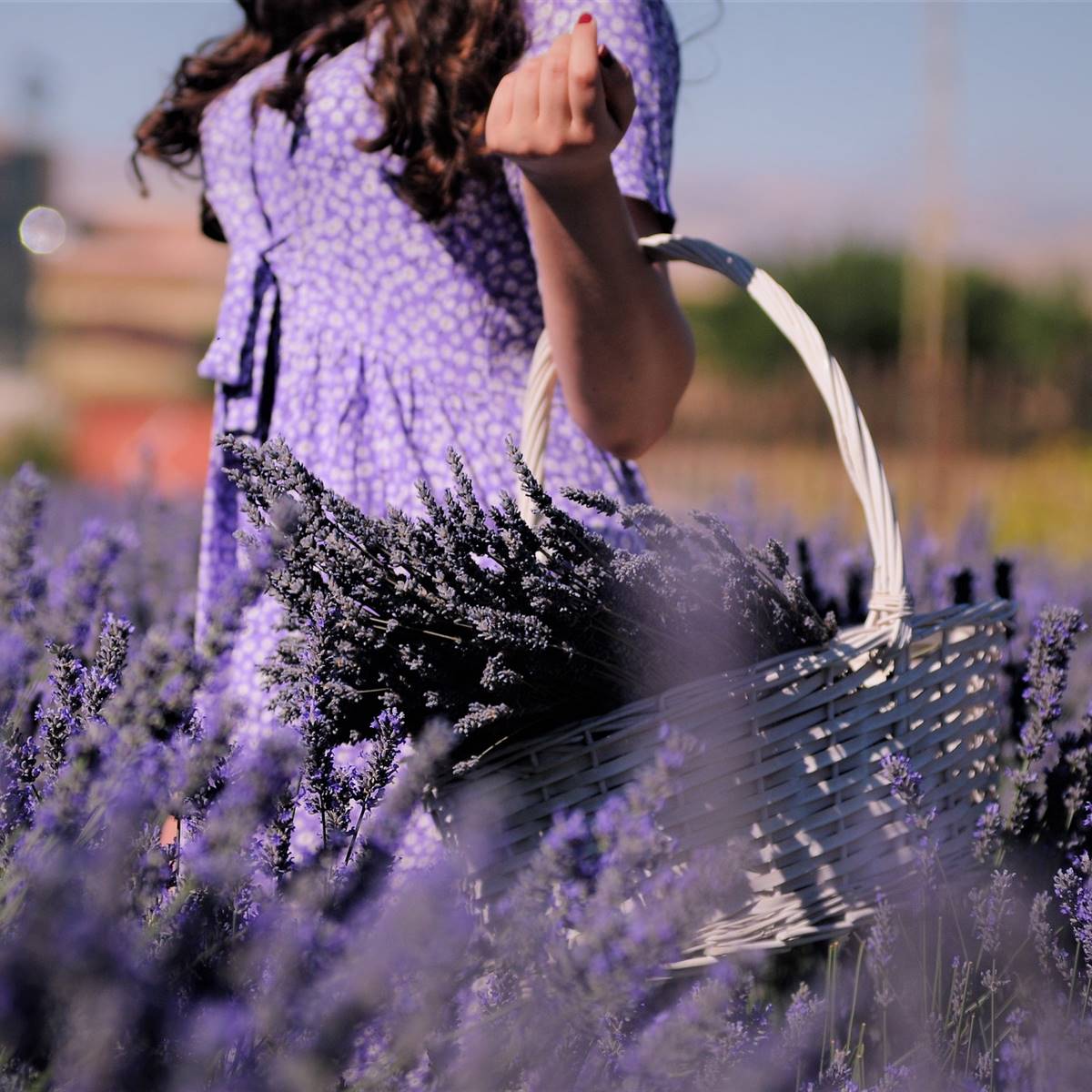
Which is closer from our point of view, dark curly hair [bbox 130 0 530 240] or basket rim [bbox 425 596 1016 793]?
basket rim [bbox 425 596 1016 793]

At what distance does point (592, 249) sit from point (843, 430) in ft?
1.00

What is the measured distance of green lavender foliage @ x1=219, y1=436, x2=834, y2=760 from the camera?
3.20 feet

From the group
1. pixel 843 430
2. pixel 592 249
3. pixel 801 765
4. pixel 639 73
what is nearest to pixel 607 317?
pixel 592 249

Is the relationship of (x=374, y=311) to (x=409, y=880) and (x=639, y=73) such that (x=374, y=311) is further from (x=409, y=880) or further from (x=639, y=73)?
(x=409, y=880)

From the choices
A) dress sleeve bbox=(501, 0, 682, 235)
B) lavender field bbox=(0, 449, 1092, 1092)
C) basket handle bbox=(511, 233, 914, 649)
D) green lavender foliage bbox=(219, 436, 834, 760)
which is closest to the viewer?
lavender field bbox=(0, 449, 1092, 1092)

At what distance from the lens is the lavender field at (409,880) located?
2.16 ft

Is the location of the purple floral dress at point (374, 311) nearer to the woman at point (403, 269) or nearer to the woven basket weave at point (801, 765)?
the woman at point (403, 269)

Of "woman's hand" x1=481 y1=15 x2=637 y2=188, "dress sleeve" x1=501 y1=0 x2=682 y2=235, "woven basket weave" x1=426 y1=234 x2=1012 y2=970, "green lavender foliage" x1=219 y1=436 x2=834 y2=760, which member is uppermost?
"dress sleeve" x1=501 y1=0 x2=682 y2=235

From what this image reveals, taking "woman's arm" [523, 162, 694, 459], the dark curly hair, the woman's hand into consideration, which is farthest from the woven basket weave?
the dark curly hair

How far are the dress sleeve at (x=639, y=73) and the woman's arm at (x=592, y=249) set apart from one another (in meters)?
0.03

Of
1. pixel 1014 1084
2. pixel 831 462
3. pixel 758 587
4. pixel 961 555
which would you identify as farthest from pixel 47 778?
pixel 831 462

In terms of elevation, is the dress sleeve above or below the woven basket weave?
above

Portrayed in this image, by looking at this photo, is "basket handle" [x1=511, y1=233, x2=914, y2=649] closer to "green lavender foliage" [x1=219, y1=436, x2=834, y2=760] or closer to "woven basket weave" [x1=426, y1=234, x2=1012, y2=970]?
"woven basket weave" [x1=426, y1=234, x2=1012, y2=970]

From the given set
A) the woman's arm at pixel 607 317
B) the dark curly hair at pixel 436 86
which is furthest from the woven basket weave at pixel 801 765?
the dark curly hair at pixel 436 86
